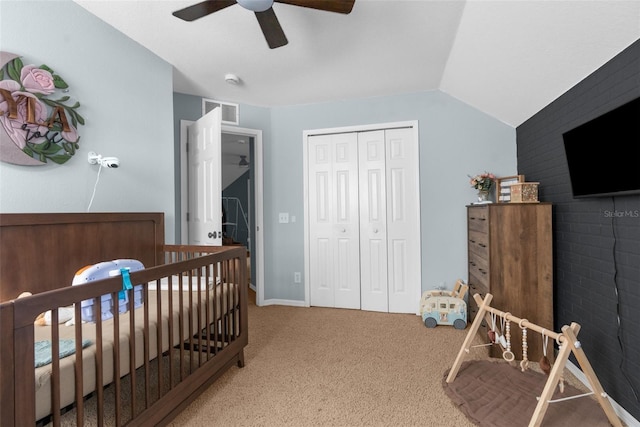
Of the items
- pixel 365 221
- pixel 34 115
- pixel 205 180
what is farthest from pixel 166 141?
pixel 365 221

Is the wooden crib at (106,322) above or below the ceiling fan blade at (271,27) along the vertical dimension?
below

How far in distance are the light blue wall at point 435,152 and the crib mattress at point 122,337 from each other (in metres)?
1.81

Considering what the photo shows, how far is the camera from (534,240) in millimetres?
2229

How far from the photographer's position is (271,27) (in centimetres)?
175

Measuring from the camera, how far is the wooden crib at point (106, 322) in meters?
0.94

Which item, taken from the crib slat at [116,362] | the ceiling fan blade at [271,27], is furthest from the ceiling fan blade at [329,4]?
the crib slat at [116,362]

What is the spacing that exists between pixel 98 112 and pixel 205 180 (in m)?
1.00

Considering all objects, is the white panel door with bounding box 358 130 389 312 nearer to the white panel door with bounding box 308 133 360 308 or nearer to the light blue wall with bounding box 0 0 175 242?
the white panel door with bounding box 308 133 360 308

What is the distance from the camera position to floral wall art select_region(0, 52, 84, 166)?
63.4 inches

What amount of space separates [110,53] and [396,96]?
256 centimetres

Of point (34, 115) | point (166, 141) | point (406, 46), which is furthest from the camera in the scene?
point (166, 141)

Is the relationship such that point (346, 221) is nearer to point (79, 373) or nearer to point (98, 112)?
point (98, 112)

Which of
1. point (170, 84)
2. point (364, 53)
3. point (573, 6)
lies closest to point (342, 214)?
point (364, 53)

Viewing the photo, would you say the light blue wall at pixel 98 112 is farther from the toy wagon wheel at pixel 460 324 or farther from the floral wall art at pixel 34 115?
the toy wagon wheel at pixel 460 324
